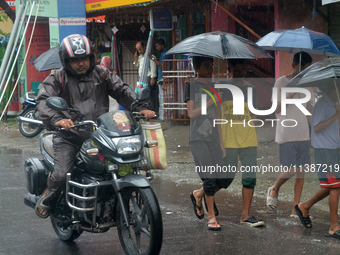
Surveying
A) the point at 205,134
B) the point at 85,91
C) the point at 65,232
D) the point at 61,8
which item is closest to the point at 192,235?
the point at 205,134

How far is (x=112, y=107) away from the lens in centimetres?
962

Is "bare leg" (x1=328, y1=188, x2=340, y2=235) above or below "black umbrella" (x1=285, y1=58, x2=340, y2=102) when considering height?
below

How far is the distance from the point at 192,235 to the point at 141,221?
46.7 inches

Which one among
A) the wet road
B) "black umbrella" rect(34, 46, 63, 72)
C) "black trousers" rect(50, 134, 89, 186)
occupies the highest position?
"black umbrella" rect(34, 46, 63, 72)

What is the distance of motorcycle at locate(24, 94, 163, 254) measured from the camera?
4.00 m

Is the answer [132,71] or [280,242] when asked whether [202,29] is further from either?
[280,242]

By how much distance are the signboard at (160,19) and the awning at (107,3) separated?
52cm

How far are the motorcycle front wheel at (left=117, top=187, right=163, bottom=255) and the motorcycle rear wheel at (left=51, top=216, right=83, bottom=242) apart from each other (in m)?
0.71

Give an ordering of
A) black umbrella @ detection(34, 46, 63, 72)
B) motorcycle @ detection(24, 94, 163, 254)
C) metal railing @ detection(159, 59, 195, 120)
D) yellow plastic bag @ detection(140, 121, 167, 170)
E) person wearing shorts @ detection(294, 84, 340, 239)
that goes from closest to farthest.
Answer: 1. motorcycle @ detection(24, 94, 163, 254)
2. yellow plastic bag @ detection(140, 121, 167, 170)
3. person wearing shorts @ detection(294, 84, 340, 239)
4. black umbrella @ detection(34, 46, 63, 72)
5. metal railing @ detection(159, 59, 195, 120)

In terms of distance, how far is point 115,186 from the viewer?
4.08 m

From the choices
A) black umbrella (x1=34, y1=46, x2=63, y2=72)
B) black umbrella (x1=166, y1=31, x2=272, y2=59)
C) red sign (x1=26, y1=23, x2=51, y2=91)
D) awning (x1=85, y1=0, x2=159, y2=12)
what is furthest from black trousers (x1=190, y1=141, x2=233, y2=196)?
red sign (x1=26, y1=23, x2=51, y2=91)

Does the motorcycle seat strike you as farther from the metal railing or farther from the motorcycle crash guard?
the metal railing

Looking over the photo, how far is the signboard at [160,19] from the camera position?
41.1 feet

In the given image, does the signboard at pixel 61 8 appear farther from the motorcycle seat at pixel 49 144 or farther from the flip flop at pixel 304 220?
the flip flop at pixel 304 220
